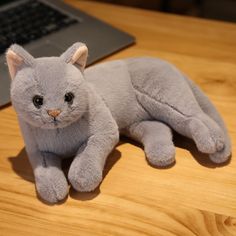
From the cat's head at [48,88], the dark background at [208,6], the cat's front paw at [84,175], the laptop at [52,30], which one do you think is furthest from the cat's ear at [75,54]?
the dark background at [208,6]

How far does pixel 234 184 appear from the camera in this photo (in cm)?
59

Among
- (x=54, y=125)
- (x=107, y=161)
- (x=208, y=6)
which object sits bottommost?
(x=208, y=6)

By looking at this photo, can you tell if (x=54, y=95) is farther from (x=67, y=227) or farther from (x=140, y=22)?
(x=140, y=22)

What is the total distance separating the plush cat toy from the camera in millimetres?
522

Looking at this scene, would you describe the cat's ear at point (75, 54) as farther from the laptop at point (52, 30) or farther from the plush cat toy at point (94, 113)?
the laptop at point (52, 30)

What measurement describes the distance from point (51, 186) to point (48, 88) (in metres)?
0.12

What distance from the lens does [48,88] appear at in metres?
0.52

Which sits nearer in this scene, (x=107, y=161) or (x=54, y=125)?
(x=54, y=125)

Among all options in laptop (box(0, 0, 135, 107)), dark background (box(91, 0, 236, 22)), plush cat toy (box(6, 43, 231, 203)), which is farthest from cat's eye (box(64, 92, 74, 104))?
dark background (box(91, 0, 236, 22))

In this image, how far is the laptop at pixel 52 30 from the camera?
83 cm

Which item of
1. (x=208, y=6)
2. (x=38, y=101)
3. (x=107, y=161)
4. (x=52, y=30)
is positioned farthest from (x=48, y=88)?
(x=208, y=6)

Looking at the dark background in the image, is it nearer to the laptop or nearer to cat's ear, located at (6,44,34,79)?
the laptop

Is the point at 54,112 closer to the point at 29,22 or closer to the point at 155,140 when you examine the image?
the point at 155,140

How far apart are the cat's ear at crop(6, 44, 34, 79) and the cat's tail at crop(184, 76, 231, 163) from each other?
230 mm
